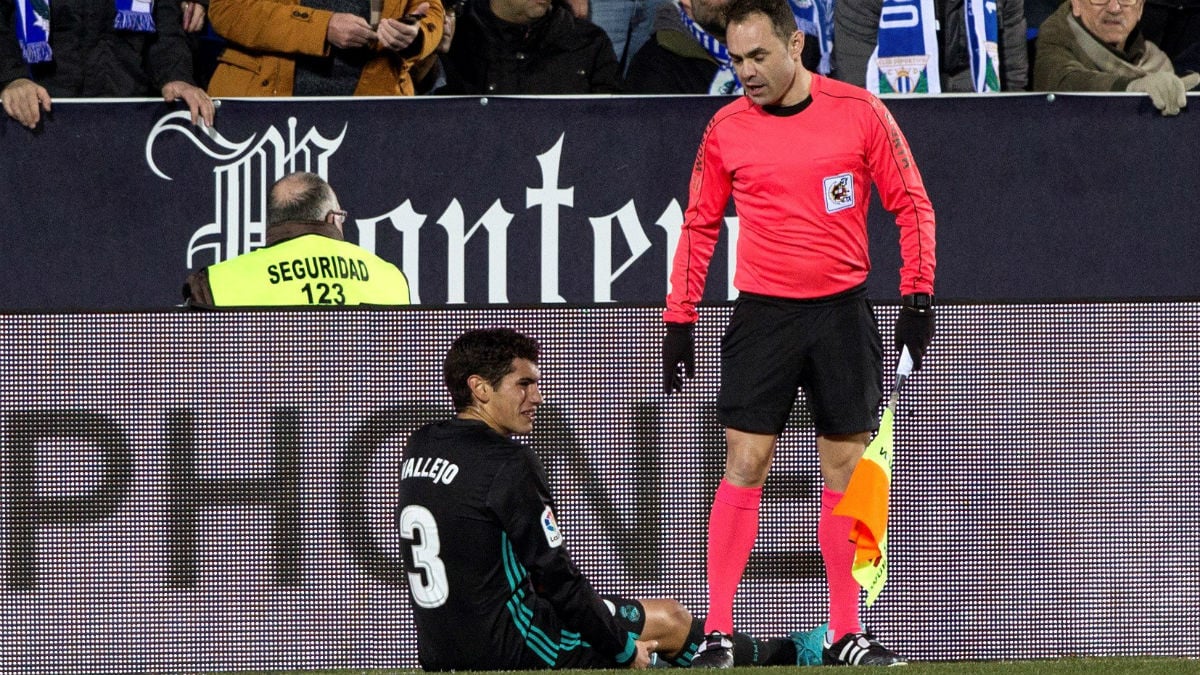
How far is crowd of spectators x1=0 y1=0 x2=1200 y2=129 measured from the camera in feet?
27.2

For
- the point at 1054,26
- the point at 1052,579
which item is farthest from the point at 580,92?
the point at 1052,579

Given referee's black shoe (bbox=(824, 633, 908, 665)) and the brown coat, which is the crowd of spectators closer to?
the brown coat

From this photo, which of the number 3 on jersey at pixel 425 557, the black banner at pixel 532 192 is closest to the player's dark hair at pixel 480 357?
the number 3 on jersey at pixel 425 557

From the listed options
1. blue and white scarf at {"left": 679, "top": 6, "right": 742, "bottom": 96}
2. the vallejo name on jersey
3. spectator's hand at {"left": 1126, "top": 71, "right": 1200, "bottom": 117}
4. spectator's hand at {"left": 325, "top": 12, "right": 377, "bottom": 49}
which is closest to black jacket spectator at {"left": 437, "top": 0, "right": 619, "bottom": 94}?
blue and white scarf at {"left": 679, "top": 6, "right": 742, "bottom": 96}

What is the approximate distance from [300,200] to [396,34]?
1.51 meters

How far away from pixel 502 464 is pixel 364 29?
3659 mm

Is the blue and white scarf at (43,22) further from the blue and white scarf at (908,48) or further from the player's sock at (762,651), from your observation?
the player's sock at (762,651)

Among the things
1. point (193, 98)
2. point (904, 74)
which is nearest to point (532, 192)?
point (193, 98)

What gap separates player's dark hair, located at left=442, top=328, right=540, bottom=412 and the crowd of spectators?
312 cm

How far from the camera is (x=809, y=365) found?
5645mm

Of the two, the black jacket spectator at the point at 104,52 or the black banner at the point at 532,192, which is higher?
the black jacket spectator at the point at 104,52

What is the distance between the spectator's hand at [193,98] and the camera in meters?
8.09

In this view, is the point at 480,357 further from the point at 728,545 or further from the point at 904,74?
the point at 904,74

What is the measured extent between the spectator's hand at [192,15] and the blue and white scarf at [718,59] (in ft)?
7.23
